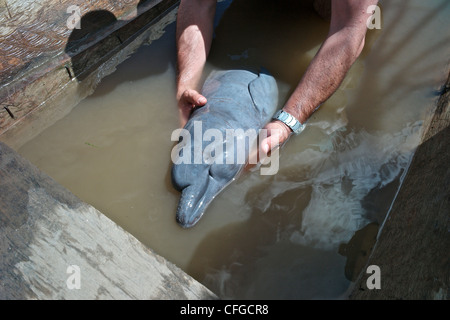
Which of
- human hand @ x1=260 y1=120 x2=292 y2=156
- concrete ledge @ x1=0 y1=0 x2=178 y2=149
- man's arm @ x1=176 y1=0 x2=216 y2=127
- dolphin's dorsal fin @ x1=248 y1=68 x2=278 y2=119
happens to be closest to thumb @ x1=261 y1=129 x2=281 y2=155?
human hand @ x1=260 y1=120 x2=292 y2=156

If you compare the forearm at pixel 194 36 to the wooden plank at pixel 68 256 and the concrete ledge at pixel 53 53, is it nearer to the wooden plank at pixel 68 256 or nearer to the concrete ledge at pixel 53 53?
the concrete ledge at pixel 53 53

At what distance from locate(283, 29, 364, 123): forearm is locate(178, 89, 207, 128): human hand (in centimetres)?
67

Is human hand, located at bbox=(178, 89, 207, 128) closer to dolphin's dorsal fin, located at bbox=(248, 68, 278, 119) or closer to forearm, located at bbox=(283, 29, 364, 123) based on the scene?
dolphin's dorsal fin, located at bbox=(248, 68, 278, 119)

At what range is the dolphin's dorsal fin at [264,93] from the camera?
9.16 feet

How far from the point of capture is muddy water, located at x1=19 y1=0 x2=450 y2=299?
2176 millimetres

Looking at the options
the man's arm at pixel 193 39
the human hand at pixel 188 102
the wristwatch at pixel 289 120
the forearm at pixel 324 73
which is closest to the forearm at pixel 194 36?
the man's arm at pixel 193 39

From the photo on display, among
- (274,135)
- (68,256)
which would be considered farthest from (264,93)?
(68,256)

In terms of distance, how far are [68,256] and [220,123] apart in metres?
1.28

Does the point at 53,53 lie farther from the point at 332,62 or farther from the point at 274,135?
the point at 332,62

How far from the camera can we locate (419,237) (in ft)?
6.04

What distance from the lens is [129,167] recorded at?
8.36 feet

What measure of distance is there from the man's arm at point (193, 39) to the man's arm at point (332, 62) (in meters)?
0.83

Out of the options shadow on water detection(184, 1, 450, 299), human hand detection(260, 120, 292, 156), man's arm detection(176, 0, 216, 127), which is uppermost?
man's arm detection(176, 0, 216, 127)
